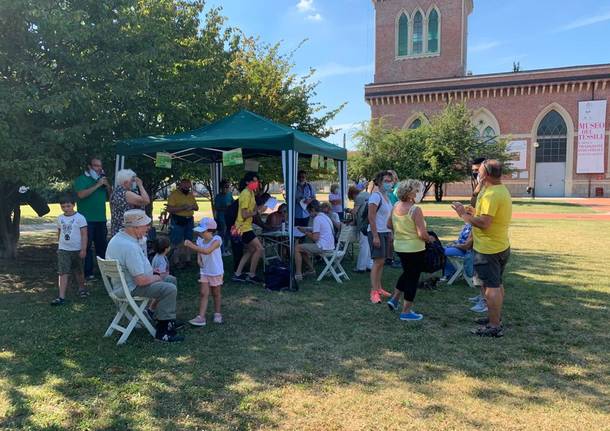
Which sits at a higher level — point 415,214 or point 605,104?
point 605,104

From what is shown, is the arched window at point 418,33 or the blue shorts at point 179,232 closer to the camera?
the blue shorts at point 179,232

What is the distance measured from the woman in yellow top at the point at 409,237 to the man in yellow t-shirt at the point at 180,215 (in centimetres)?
415

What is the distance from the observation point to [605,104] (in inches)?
1630

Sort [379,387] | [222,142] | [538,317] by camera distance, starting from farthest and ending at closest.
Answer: [222,142] → [538,317] → [379,387]

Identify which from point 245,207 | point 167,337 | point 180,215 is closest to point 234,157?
point 245,207

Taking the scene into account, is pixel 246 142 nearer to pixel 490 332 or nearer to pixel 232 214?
pixel 232 214

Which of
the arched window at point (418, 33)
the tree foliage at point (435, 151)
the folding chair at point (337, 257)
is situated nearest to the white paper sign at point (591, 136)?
the tree foliage at point (435, 151)

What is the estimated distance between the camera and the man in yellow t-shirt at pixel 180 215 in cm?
805

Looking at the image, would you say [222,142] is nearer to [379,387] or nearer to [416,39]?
[379,387]

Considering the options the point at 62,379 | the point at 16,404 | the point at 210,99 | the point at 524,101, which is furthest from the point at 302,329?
the point at 524,101

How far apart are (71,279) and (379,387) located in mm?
5521

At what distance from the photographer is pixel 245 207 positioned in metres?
6.86

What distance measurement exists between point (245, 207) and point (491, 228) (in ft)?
11.7

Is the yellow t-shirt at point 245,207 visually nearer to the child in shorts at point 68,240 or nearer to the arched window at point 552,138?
the child in shorts at point 68,240
